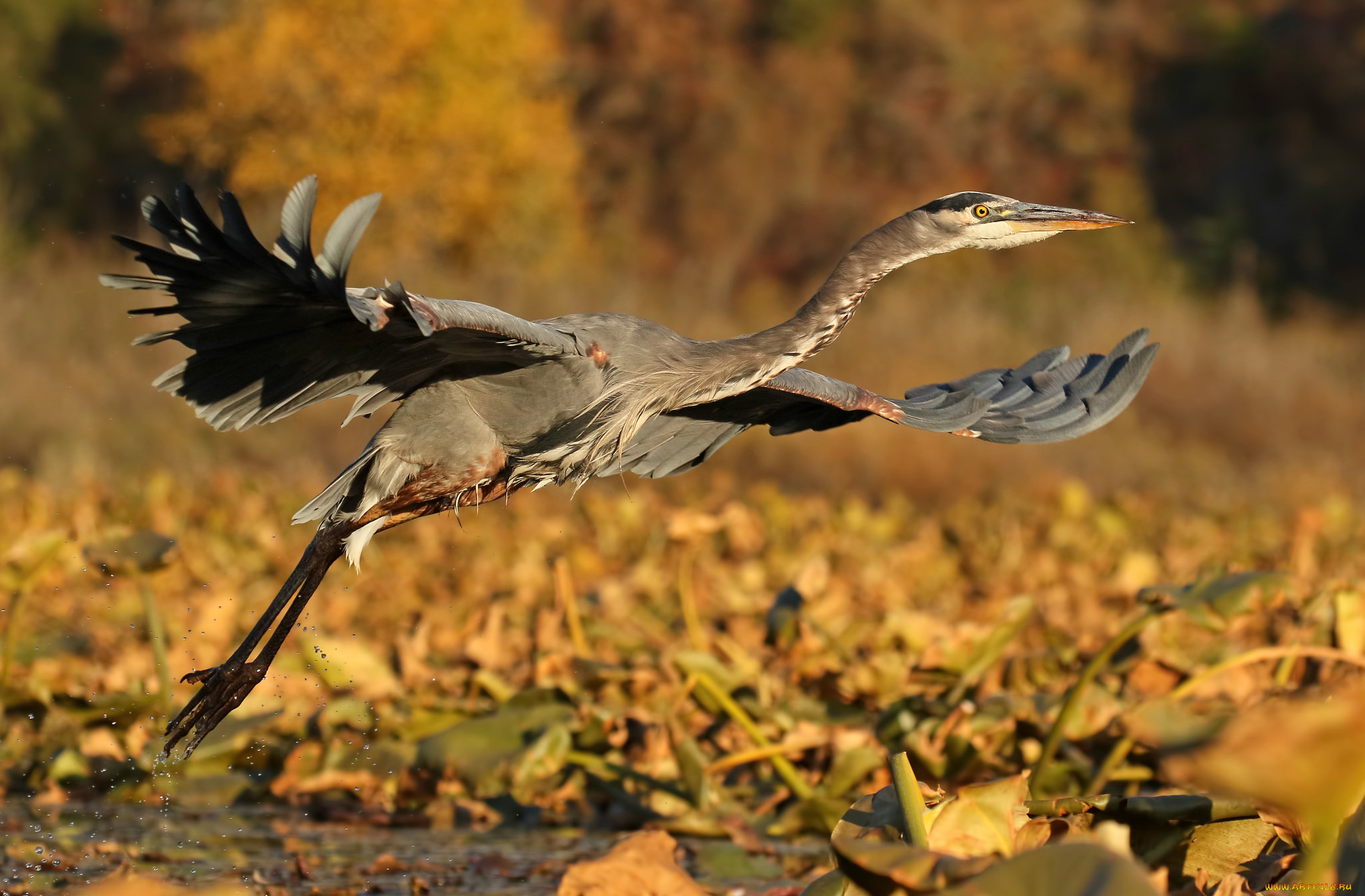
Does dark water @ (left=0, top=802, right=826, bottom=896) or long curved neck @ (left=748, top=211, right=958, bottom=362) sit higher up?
long curved neck @ (left=748, top=211, right=958, bottom=362)

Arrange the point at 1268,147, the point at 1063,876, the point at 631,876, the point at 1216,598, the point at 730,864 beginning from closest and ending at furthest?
the point at 1063,876 → the point at 631,876 → the point at 1216,598 → the point at 730,864 → the point at 1268,147

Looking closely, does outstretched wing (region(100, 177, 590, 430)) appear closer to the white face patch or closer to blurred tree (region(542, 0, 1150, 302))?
the white face patch

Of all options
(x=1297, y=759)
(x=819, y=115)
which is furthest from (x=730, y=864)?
(x=819, y=115)

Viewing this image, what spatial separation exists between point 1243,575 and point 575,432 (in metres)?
1.59

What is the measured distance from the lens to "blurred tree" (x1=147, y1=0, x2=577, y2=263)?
23.6 meters

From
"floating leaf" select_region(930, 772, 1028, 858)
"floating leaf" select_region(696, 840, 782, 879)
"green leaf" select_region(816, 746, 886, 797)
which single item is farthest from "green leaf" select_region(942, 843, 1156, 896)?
"green leaf" select_region(816, 746, 886, 797)

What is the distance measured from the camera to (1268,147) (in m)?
35.6

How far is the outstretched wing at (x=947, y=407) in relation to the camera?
416cm

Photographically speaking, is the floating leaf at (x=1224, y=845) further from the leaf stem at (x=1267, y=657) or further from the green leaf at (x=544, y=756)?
the green leaf at (x=544, y=756)

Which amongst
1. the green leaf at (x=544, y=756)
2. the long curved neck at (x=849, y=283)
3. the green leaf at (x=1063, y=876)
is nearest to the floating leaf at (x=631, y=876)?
the green leaf at (x=1063, y=876)

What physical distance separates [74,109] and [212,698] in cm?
2884

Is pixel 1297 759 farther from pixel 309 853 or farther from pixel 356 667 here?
pixel 356 667

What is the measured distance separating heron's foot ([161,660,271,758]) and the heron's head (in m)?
2.10

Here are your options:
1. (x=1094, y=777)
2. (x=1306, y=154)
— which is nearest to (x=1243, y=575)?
(x=1094, y=777)
